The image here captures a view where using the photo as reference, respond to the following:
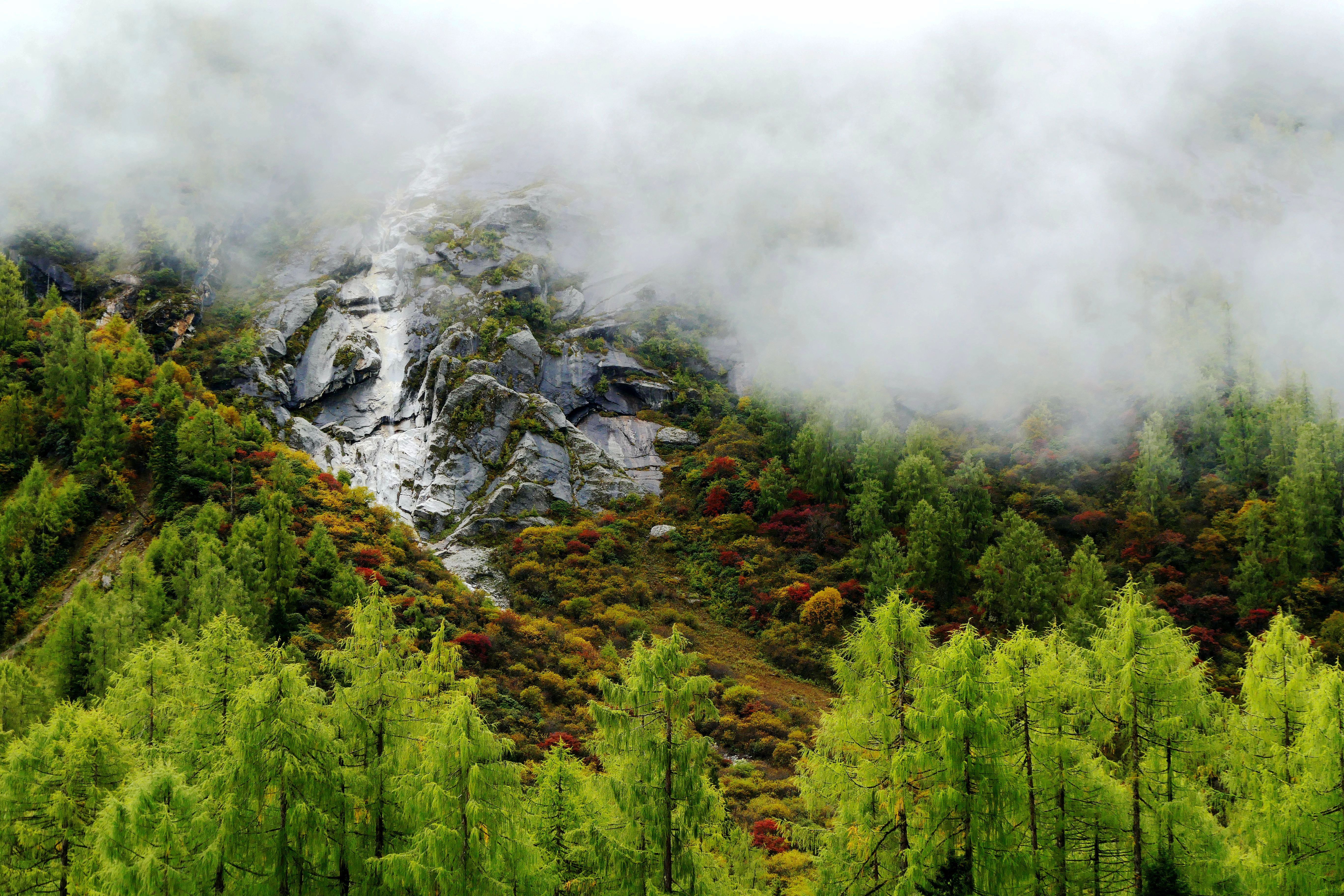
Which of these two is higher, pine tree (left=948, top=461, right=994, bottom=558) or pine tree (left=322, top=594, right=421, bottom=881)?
pine tree (left=948, top=461, right=994, bottom=558)

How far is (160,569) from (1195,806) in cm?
Result: 4433

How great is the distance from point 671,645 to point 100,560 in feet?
156

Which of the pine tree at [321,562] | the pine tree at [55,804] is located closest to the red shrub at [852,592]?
the pine tree at [321,562]

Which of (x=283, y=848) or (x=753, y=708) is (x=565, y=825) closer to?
(x=283, y=848)

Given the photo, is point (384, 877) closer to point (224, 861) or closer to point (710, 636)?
point (224, 861)

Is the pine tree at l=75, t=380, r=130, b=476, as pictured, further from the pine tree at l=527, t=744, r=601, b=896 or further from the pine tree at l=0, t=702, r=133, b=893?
the pine tree at l=527, t=744, r=601, b=896

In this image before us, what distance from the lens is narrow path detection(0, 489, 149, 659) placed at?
137 feet

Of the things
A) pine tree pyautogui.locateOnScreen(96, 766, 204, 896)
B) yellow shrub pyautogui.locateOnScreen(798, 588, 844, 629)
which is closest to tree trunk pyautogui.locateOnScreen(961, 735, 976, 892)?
pine tree pyautogui.locateOnScreen(96, 766, 204, 896)

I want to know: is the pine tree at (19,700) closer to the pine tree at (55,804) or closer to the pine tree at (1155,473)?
the pine tree at (55,804)

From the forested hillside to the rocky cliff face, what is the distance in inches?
68.2

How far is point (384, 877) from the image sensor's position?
49.1 feet

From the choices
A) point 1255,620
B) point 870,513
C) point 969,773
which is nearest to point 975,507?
point 870,513

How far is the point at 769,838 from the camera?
91.6ft

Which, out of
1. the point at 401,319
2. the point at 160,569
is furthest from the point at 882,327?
the point at 160,569
